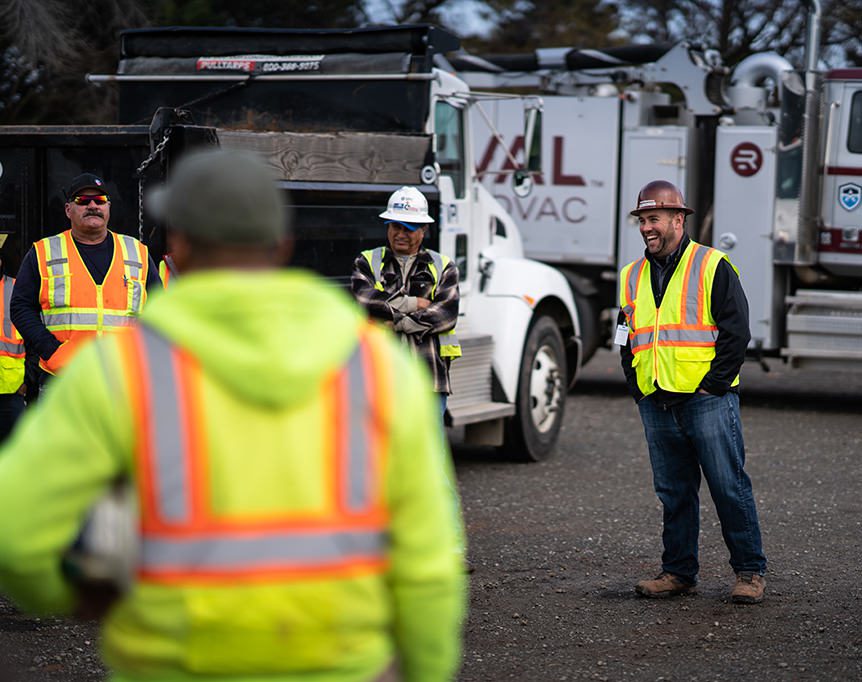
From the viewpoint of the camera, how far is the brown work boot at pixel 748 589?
20.3 ft

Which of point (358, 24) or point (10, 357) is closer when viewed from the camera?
point (10, 357)

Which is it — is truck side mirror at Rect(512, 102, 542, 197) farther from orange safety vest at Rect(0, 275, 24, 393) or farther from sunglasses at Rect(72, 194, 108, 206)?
orange safety vest at Rect(0, 275, 24, 393)

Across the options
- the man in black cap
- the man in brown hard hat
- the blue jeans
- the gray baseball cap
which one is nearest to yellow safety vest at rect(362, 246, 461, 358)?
the man in brown hard hat

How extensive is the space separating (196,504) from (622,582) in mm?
4868

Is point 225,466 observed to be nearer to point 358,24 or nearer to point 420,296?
point 420,296

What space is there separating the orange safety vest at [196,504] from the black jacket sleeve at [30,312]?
4.07 meters

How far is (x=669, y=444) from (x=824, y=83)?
7518 mm

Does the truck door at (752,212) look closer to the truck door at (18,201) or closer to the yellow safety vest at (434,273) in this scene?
the yellow safety vest at (434,273)

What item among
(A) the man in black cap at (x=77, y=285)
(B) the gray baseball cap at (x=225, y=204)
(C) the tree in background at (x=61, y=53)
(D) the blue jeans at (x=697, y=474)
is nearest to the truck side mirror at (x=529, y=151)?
(D) the blue jeans at (x=697, y=474)

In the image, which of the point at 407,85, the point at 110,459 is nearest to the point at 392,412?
the point at 110,459

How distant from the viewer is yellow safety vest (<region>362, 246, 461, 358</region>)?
7.06 metres

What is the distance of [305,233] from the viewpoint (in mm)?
7996

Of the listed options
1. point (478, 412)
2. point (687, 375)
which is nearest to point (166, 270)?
point (687, 375)

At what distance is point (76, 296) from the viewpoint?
6145 mm
